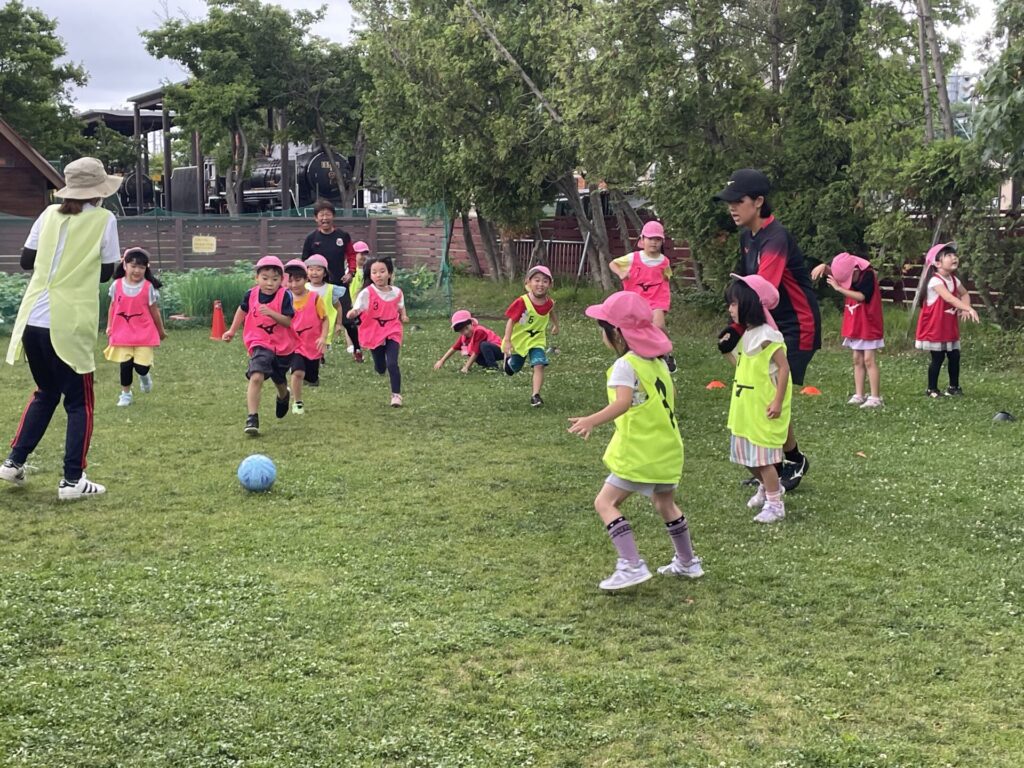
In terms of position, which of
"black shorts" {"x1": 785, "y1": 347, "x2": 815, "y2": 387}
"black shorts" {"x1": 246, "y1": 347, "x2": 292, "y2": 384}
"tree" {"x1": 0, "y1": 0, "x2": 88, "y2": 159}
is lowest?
"black shorts" {"x1": 246, "y1": 347, "x2": 292, "y2": 384}

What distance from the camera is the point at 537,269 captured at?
11.7 meters

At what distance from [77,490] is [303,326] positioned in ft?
12.4

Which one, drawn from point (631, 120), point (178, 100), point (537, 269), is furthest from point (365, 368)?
point (178, 100)

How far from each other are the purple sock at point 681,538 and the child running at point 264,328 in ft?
16.7

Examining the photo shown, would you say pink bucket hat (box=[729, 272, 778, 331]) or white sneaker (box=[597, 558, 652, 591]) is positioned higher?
pink bucket hat (box=[729, 272, 778, 331])

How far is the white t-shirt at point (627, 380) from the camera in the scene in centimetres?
585

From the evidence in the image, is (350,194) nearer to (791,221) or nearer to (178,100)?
(178,100)

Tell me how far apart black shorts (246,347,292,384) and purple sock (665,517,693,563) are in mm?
5042

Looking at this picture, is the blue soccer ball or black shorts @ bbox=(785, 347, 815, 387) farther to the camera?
the blue soccer ball

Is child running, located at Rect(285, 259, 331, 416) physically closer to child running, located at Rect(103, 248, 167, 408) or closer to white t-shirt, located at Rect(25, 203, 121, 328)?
child running, located at Rect(103, 248, 167, 408)

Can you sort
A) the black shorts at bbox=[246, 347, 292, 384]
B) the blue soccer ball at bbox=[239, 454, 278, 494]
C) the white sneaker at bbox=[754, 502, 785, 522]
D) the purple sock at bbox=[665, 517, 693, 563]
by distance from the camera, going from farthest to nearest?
the black shorts at bbox=[246, 347, 292, 384] < the blue soccer ball at bbox=[239, 454, 278, 494] < the white sneaker at bbox=[754, 502, 785, 522] < the purple sock at bbox=[665, 517, 693, 563]

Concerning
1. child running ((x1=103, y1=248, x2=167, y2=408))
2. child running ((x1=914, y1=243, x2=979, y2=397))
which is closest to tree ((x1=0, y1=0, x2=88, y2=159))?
child running ((x1=103, y1=248, x2=167, y2=408))

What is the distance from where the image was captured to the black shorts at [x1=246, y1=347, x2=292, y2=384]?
10.0 metres

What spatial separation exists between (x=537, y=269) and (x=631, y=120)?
5.81m
